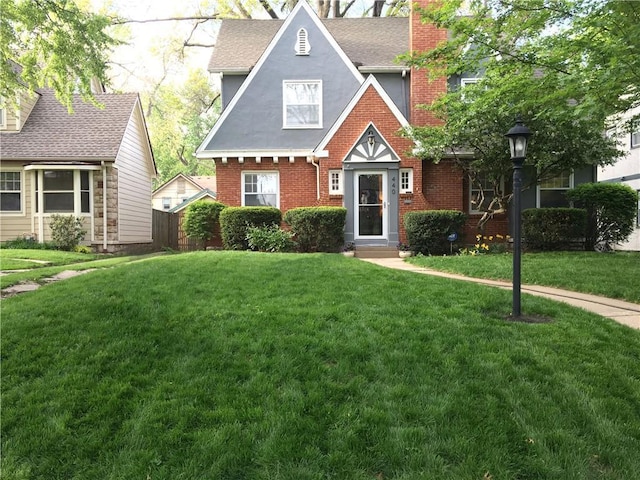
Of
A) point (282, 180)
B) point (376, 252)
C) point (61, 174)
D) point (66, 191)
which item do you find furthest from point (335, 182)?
point (61, 174)

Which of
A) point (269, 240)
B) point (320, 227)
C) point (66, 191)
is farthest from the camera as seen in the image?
point (66, 191)

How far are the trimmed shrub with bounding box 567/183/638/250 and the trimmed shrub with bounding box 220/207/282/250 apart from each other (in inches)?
331

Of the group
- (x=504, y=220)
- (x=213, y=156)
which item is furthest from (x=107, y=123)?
(x=504, y=220)

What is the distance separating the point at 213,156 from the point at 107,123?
17.0 ft

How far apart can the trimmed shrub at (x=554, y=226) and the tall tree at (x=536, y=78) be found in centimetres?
101

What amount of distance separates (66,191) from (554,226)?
14.9 metres

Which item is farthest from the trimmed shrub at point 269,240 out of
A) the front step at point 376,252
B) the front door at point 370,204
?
the front door at point 370,204

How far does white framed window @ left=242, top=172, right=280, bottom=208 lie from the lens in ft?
44.5

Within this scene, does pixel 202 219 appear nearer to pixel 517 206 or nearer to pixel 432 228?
pixel 432 228

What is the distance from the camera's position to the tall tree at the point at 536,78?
5.39 m

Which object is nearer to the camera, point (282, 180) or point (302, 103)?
point (282, 180)

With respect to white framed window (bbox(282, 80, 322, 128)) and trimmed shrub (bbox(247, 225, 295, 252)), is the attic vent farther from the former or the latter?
trimmed shrub (bbox(247, 225, 295, 252))

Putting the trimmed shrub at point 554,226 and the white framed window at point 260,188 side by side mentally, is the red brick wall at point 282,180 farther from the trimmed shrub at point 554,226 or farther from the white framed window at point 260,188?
the trimmed shrub at point 554,226

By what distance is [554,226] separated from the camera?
10.6 metres
